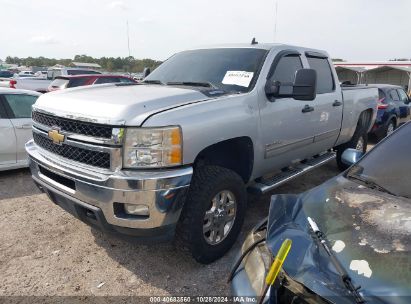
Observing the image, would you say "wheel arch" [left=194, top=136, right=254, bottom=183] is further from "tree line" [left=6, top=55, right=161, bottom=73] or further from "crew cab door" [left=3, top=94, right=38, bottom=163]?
"tree line" [left=6, top=55, right=161, bottom=73]

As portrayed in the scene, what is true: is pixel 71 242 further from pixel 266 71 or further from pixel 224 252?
pixel 266 71

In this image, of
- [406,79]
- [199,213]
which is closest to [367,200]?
[199,213]

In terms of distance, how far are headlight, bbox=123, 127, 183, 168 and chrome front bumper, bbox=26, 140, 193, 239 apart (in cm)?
7

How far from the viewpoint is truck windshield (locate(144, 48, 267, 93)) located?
3.65 meters

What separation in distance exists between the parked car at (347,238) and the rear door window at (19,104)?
4870 millimetres

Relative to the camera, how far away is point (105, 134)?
266 centimetres

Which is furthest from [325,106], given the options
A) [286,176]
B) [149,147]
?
[149,147]

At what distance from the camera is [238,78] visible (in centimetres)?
366

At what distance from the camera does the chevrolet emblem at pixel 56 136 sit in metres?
2.95

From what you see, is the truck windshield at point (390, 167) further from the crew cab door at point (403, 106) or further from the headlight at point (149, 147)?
the crew cab door at point (403, 106)

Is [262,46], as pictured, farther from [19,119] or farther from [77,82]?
[77,82]

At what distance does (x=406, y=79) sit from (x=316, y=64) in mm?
28355

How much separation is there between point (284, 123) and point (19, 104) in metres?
4.34

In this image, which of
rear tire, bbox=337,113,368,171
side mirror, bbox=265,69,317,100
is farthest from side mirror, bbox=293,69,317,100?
rear tire, bbox=337,113,368,171
